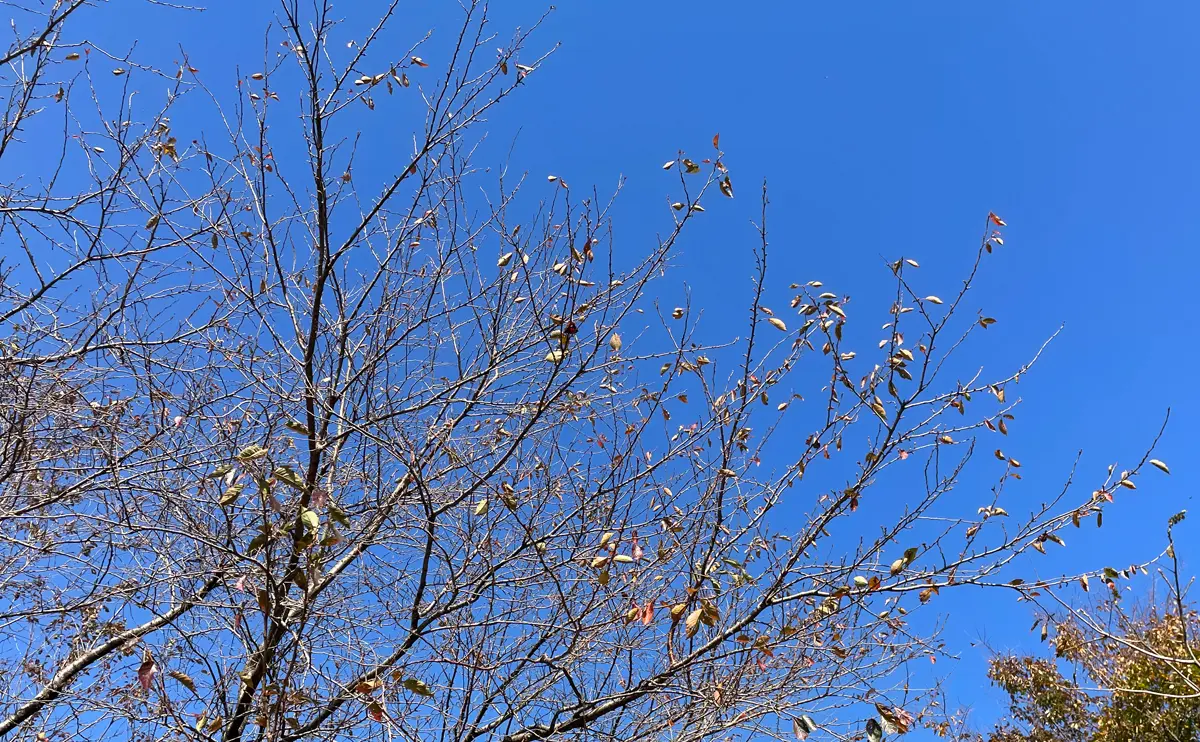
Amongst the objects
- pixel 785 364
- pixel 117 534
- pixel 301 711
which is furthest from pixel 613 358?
pixel 117 534

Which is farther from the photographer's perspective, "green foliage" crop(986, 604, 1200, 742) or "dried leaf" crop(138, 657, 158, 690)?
"green foliage" crop(986, 604, 1200, 742)

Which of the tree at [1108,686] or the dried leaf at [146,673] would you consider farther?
the tree at [1108,686]

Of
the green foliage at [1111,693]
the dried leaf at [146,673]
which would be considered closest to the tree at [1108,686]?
the green foliage at [1111,693]

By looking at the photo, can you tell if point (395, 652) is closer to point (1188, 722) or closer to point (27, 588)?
→ point (27, 588)

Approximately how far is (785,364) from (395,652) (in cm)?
226

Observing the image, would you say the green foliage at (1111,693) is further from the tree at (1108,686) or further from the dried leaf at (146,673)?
the dried leaf at (146,673)

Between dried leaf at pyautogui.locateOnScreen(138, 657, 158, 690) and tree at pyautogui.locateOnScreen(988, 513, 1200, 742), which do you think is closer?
dried leaf at pyautogui.locateOnScreen(138, 657, 158, 690)

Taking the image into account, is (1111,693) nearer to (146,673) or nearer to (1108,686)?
(1108,686)

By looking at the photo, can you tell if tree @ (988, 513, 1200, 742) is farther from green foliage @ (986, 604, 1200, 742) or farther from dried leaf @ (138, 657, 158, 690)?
dried leaf @ (138, 657, 158, 690)

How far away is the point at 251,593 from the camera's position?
109 inches

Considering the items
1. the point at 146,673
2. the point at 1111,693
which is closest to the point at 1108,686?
the point at 1111,693

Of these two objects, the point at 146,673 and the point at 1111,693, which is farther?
the point at 1111,693

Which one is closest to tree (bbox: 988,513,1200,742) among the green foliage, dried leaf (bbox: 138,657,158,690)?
the green foliage

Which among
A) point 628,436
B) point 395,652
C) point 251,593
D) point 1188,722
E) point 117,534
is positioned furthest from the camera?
point 1188,722
